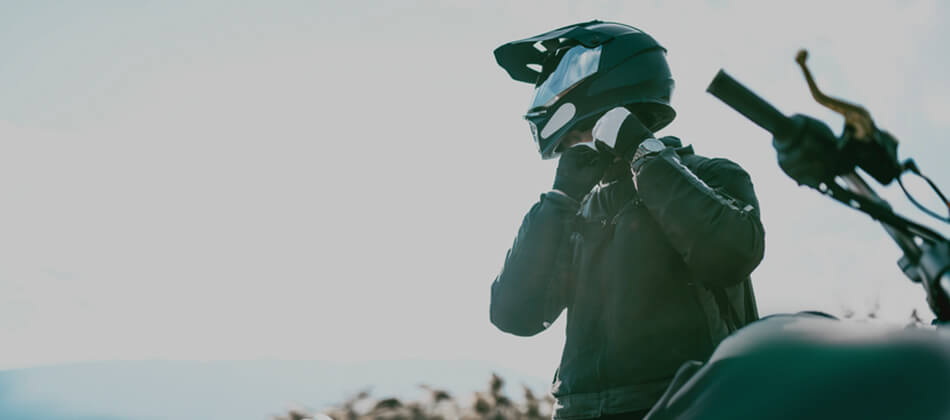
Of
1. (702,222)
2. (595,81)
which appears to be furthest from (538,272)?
(595,81)

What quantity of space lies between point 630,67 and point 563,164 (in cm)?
49

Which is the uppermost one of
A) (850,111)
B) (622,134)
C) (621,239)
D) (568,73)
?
(568,73)

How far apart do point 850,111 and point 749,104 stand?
7.0 inches

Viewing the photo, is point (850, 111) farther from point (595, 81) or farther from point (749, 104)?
point (595, 81)

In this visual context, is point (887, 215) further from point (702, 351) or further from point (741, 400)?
point (702, 351)

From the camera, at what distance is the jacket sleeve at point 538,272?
3117 mm

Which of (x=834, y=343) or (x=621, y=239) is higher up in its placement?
(x=621, y=239)

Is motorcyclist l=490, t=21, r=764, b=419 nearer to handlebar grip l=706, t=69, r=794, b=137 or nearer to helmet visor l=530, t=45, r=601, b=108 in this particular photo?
helmet visor l=530, t=45, r=601, b=108

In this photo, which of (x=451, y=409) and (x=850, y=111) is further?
(x=451, y=409)

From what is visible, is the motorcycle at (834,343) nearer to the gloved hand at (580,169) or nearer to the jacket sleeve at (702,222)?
the jacket sleeve at (702,222)

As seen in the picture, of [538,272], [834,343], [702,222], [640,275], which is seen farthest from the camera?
[538,272]

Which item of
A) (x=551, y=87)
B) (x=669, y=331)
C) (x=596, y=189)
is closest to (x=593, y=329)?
(x=669, y=331)

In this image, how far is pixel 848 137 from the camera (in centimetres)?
141

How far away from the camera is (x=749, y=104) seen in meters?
1.50
